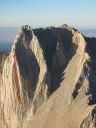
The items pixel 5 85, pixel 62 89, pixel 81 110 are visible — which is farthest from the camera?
pixel 5 85

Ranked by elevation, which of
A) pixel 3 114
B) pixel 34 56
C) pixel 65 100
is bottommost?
pixel 3 114

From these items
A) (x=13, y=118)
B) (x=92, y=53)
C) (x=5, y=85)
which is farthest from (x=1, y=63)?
(x=92, y=53)

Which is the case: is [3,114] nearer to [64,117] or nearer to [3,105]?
[3,105]

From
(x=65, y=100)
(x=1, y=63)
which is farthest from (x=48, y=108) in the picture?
(x=1, y=63)

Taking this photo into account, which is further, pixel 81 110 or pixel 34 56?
pixel 34 56

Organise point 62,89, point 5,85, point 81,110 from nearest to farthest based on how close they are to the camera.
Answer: point 81,110 < point 62,89 < point 5,85

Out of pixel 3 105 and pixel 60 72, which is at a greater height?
pixel 60 72

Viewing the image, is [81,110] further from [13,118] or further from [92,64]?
[13,118]
